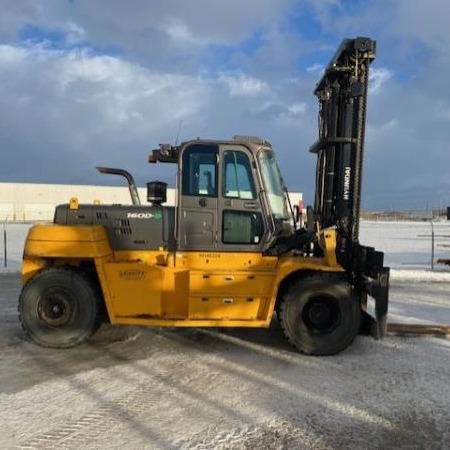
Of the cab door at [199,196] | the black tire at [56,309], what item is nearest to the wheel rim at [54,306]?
the black tire at [56,309]

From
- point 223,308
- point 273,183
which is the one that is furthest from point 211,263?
point 273,183

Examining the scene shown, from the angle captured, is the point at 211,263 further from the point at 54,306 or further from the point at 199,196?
the point at 54,306

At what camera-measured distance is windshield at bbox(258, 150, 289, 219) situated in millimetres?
7262

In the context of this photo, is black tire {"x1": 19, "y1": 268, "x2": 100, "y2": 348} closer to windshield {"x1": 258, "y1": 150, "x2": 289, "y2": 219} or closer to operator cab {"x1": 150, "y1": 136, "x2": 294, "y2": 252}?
operator cab {"x1": 150, "y1": 136, "x2": 294, "y2": 252}

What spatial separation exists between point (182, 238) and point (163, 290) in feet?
2.39

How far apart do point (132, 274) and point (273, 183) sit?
2249 millimetres

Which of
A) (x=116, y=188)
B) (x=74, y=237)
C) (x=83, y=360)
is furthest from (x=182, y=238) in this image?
(x=116, y=188)

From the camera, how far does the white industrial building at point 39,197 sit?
68.1 metres

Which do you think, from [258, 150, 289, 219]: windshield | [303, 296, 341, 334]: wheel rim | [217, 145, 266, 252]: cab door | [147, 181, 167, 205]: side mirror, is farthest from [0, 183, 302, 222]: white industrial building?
[303, 296, 341, 334]: wheel rim

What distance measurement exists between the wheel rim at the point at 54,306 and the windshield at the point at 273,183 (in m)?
3.01

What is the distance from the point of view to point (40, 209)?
69.6 meters

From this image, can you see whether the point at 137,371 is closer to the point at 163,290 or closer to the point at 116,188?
the point at 163,290

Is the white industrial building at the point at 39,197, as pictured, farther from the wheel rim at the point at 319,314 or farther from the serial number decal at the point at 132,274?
the wheel rim at the point at 319,314

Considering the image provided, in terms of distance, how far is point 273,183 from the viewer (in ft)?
24.5
